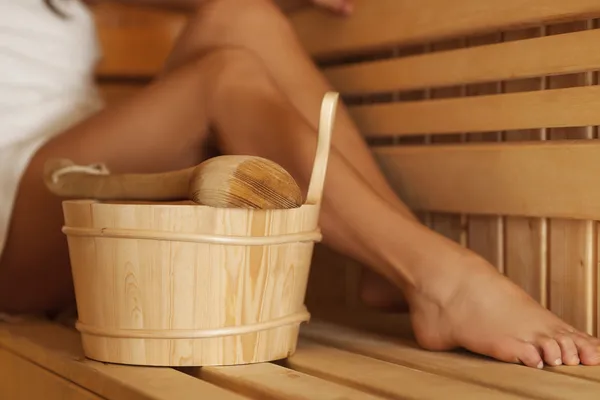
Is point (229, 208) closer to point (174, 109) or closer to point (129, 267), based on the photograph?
point (129, 267)

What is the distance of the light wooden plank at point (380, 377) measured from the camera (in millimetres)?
961

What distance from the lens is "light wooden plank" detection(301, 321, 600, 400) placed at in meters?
0.99

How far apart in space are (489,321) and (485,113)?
0.35m

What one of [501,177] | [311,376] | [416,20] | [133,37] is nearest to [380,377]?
[311,376]

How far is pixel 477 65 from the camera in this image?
1387mm

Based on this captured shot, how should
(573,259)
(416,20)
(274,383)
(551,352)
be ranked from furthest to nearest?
1. (416,20)
2. (573,259)
3. (551,352)
4. (274,383)

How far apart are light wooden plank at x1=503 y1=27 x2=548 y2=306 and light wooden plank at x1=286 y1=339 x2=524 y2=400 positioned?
0.32m

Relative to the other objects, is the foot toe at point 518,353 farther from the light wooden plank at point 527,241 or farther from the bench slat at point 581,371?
the light wooden plank at point 527,241

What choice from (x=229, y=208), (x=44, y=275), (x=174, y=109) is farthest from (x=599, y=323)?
(x=44, y=275)

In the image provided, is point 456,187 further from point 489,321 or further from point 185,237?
point 185,237

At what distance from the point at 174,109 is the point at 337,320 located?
43cm

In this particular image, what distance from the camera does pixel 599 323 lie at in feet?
4.09

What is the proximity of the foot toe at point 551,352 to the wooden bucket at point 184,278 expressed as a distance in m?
0.31

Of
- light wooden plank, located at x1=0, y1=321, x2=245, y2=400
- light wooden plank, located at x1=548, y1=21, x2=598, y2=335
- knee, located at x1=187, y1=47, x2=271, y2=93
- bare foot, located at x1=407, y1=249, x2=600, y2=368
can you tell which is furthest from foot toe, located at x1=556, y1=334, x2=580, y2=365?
knee, located at x1=187, y1=47, x2=271, y2=93
